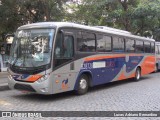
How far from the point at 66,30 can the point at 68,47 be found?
622 mm

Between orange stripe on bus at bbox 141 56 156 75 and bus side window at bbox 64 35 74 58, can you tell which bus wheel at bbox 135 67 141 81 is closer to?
orange stripe on bus at bbox 141 56 156 75

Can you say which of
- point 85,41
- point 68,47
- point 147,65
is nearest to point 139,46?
point 147,65

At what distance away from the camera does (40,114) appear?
8.63 meters

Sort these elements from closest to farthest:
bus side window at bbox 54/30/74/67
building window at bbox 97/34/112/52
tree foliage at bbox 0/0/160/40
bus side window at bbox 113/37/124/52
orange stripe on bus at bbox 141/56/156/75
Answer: bus side window at bbox 54/30/74/67, building window at bbox 97/34/112/52, bus side window at bbox 113/37/124/52, orange stripe on bus at bbox 141/56/156/75, tree foliage at bbox 0/0/160/40

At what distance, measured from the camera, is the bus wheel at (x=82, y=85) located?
12.2 metres

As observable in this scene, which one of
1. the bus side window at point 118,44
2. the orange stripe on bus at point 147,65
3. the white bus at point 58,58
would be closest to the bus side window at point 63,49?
the white bus at point 58,58

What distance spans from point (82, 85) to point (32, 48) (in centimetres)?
265

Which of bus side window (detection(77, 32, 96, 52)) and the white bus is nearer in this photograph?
the white bus

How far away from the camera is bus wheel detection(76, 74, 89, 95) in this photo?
12.2 m

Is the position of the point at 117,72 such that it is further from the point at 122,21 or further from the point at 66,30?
the point at 122,21

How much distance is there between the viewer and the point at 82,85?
12.4 meters

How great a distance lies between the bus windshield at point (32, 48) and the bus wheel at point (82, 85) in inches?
85.0

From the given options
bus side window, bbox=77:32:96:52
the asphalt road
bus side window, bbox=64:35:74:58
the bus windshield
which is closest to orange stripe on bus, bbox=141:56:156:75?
the asphalt road

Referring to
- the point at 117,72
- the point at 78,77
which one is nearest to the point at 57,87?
the point at 78,77
